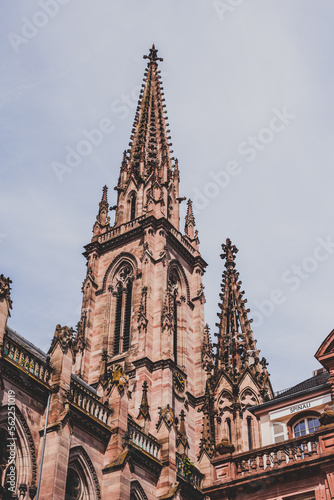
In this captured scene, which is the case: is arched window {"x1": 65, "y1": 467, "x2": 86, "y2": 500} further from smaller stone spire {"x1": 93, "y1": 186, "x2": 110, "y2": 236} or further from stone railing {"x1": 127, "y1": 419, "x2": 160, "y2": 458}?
smaller stone spire {"x1": 93, "y1": 186, "x2": 110, "y2": 236}

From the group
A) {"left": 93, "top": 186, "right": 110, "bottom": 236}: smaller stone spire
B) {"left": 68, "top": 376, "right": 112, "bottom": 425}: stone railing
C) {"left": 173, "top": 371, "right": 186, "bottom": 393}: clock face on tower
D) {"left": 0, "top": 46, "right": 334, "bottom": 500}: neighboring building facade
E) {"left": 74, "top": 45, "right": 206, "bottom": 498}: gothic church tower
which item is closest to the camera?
{"left": 0, "top": 46, "right": 334, "bottom": 500}: neighboring building facade

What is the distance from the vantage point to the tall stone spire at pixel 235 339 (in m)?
34.8

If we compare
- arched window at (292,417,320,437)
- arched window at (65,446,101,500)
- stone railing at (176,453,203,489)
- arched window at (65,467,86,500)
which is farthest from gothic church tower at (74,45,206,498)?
arched window at (292,417,320,437)

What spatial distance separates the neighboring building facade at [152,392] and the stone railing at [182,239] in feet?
0.60

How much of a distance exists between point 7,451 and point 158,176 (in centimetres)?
3919

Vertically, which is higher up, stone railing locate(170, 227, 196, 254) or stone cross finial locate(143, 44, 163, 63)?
stone cross finial locate(143, 44, 163, 63)

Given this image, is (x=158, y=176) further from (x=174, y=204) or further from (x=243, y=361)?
(x=243, y=361)

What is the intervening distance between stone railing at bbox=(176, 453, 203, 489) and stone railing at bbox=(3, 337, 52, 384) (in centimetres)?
1198

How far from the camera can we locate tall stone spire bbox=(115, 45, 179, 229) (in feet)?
193

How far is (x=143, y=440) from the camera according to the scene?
34.0 metres

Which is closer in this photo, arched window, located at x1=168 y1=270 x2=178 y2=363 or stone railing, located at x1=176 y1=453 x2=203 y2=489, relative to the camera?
stone railing, located at x1=176 y1=453 x2=203 y2=489

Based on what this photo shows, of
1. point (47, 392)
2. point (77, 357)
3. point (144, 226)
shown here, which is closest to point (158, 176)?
point (144, 226)

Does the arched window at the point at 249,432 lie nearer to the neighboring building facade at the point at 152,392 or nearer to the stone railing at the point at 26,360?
the neighboring building facade at the point at 152,392

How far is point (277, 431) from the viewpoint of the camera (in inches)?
1006
